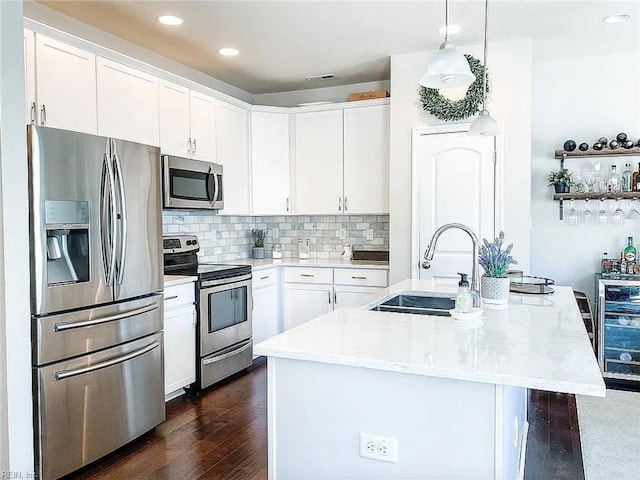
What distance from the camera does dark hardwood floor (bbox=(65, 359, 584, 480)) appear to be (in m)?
2.62

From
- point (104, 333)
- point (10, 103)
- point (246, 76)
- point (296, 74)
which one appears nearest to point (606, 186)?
point (296, 74)

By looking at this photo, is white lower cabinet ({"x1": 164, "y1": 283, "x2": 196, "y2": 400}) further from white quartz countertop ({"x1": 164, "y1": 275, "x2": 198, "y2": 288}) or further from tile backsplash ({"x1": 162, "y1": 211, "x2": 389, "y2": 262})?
tile backsplash ({"x1": 162, "y1": 211, "x2": 389, "y2": 262})

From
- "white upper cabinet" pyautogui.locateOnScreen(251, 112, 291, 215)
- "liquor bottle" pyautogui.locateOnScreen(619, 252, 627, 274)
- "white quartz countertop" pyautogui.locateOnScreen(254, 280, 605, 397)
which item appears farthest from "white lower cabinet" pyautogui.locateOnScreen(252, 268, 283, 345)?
"liquor bottle" pyautogui.locateOnScreen(619, 252, 627, 274)

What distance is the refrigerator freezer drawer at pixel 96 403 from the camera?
239cm

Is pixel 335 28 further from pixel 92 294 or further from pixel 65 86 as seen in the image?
pixel 92 294

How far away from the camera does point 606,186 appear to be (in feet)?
14.4

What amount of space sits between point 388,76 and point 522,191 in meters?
1.80

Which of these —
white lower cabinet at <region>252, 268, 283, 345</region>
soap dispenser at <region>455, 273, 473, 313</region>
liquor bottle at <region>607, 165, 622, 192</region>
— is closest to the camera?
soap dispenser at <region>455, 273, 473, 313</region>

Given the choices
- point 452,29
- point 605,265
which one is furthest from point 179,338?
point 605,265

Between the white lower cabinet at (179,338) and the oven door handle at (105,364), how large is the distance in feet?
1.17

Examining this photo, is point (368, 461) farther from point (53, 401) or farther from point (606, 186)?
point (606, 186)

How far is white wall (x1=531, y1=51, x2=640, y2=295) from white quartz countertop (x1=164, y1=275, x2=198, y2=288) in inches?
123

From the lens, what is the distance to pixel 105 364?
269 centimetres

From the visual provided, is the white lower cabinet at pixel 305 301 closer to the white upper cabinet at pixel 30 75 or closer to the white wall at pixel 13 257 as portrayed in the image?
the white upper cabinet at pixel 30 75
